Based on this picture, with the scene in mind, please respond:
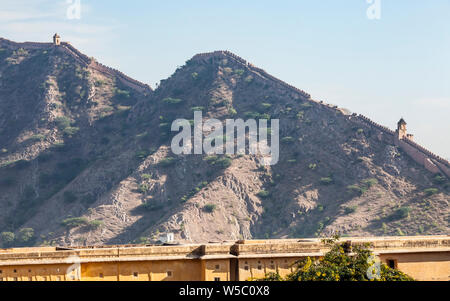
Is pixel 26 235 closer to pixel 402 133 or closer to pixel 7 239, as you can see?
→ pixel 7 239

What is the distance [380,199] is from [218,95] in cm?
3469

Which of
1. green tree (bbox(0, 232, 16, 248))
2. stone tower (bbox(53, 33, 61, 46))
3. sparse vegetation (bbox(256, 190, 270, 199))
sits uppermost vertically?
stone tower (bbox(53, 33, 61, 46))

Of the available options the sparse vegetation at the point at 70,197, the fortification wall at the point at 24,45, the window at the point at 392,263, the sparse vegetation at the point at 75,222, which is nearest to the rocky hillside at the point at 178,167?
the sparse vegetation at the point at 70,197

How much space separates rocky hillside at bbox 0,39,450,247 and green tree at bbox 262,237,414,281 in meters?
61.2

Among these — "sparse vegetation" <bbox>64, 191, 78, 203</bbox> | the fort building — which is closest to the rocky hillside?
"sparse vegetation" <bbox>64, 191, 78, 203</bbox>

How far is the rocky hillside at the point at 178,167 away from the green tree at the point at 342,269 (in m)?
61.2

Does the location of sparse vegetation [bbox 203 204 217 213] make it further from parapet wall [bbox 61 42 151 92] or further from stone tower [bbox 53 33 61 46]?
stone tower [bbox 53 33 61 46]

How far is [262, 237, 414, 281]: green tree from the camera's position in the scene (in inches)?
1203

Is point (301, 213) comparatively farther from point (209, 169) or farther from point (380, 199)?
point (209, 169)

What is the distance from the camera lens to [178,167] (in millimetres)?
116062

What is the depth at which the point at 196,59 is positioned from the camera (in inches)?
5433

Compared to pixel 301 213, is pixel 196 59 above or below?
above
